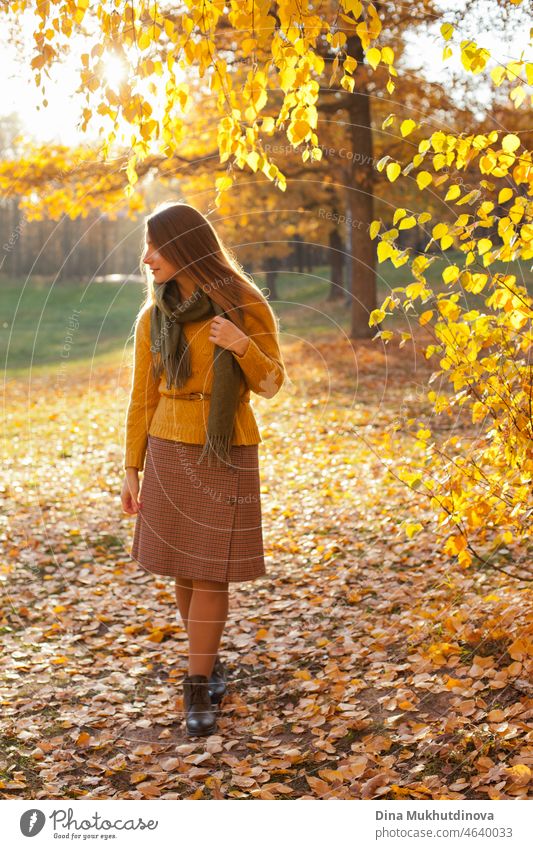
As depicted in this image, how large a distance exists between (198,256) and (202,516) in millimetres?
1099

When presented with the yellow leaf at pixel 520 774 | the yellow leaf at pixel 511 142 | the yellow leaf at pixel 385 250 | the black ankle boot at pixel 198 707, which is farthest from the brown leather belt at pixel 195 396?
the yellow leaf at pixel 520 774

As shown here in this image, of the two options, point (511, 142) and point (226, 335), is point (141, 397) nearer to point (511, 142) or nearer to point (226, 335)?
point (226, 335)

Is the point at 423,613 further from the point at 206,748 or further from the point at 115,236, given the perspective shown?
the point at 115,236

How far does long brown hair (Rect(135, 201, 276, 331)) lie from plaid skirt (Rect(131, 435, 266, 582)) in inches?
24.2

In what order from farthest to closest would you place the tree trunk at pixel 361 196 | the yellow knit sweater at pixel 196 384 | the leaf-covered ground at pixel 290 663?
the tree trunk at pixel 361 196
the yellow knit sweater at pixel 196 384
the leaf-covered ground at pixel 290 663

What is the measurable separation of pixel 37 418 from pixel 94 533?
21.8 feet

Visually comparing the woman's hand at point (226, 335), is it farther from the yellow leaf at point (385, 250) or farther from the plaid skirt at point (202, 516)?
the yellow leaf at point (385, 250)

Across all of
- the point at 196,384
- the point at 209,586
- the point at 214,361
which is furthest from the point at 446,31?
the point at 209,586

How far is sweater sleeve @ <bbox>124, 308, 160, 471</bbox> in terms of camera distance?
381 cm

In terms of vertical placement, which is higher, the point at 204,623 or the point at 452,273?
the point at 452,273

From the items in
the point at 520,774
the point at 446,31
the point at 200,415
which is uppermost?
the point at 446,31

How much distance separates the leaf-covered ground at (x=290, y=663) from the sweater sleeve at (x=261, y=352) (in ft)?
4.07

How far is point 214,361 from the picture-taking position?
11.9 ft

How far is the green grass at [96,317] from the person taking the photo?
21.1 m
